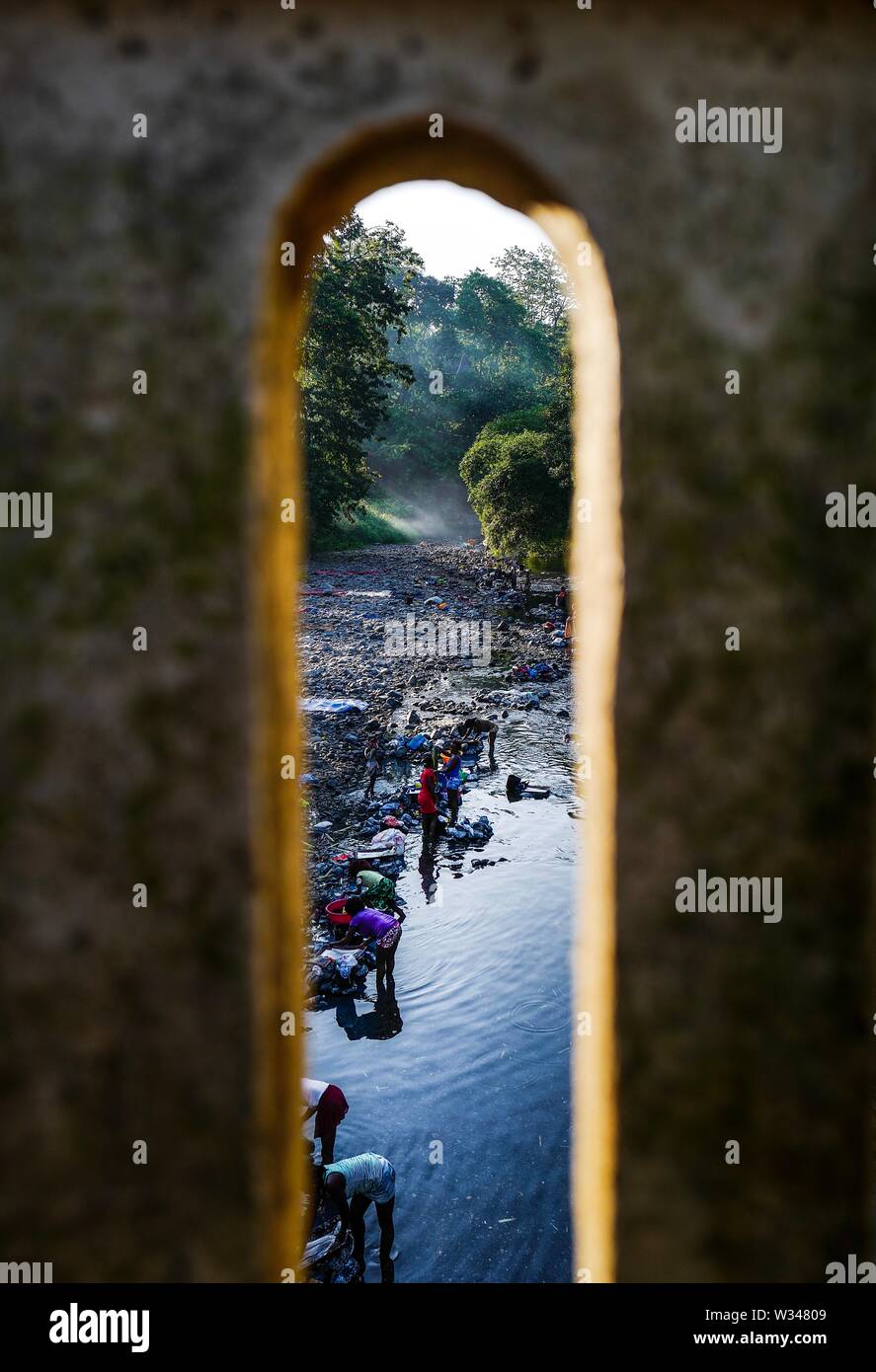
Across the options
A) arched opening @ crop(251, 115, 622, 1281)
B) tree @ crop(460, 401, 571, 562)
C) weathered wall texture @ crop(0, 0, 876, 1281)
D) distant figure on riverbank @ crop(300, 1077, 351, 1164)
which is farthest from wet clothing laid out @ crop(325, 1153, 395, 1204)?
tree @ crop(460, 401, 571, 562)

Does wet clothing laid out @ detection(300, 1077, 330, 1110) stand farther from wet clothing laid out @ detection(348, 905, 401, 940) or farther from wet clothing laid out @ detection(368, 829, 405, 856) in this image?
wet clothing laid out @ detection(368, 829, 405, 856)

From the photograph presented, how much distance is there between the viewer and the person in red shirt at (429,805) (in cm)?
1014

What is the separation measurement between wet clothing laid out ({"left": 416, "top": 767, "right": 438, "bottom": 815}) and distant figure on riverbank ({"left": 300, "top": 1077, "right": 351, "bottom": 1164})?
501cm

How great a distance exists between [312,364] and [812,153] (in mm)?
20481

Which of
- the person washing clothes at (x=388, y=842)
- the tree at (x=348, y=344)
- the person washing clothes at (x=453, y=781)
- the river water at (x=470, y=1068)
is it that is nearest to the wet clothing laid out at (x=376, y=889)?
the river water at (x=470, y=1068)

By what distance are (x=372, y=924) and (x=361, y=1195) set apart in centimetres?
300

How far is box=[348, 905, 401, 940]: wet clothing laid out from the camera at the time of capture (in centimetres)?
762

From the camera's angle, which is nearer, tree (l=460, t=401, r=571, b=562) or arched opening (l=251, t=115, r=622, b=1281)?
arched opening (l=251, t=115, r=622, b=1281)

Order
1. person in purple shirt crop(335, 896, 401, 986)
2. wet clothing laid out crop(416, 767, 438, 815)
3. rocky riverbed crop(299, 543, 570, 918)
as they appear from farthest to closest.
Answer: rocky riverbed crop(299, 543, 570, 918), wet clothing laid out crop(416, 767, 438, 815), person in purple shirt crop(335, 896, 401, 986)

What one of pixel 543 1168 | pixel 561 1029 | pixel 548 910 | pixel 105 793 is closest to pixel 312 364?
pixel 548 910

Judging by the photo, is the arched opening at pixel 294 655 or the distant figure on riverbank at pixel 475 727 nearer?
the arched opening at pixel 294 655

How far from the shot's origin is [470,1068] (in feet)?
21.9

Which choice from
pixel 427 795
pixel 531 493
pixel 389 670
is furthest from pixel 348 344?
pixel 427 795

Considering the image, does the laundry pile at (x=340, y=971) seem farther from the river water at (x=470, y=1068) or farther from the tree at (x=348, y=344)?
the tree at (x=348, y=344)
